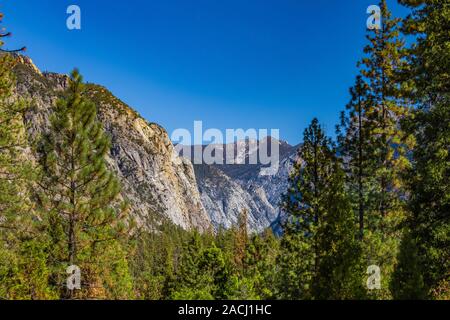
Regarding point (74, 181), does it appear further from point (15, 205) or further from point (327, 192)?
point (327, 192)

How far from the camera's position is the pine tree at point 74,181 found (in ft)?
61.0

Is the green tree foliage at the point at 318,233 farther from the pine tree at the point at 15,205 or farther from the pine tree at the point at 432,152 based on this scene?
the pine tree at the point at 15,205

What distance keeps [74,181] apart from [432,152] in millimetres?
15121

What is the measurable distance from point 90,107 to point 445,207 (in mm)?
15526

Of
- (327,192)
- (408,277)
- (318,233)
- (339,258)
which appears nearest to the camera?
(408,277)

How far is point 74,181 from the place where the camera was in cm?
1877

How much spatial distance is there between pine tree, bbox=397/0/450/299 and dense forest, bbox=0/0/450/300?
36 millimetres

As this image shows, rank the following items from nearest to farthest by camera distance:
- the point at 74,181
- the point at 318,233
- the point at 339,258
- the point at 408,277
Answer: the point at 408,277 → the point at 339,258 → the point at 318,233 → the point at 74,181

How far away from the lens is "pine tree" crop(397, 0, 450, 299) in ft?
42.7

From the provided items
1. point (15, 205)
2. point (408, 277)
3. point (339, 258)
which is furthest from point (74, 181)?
point (408, 277)

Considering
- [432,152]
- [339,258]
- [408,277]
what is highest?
[432,152]

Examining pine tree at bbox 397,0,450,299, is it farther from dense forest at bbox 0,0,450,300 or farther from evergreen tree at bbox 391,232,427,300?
evergreen tree at bbox 391,232,427,300

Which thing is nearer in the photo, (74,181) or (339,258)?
(339,258)

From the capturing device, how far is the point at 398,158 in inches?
730
